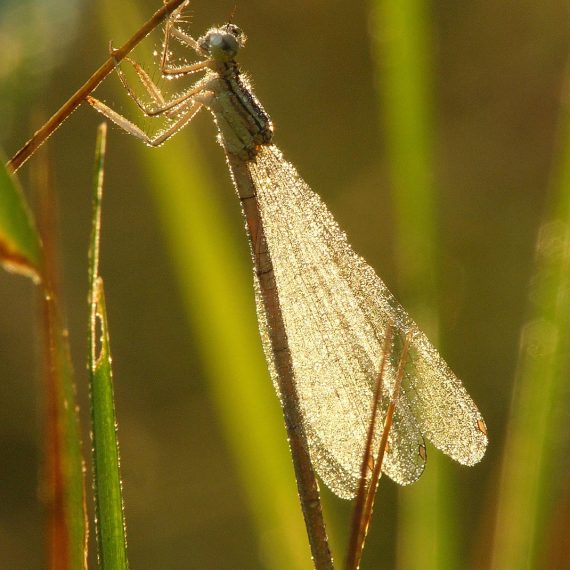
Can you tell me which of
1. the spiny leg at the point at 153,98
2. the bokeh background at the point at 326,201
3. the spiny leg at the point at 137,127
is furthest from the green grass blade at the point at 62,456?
the bokeh background at the point at 326,201

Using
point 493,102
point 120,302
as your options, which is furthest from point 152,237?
point 493,102

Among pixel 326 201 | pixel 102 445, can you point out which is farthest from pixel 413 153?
pixel 326 201

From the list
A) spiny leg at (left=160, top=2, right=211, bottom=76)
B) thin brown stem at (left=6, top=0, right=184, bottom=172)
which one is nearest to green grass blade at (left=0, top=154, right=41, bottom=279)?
thin brown stem at (left=6, top=0, right=184, bottom=172)

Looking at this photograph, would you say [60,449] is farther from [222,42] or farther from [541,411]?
[222,42]

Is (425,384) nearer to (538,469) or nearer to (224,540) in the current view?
(538,469)

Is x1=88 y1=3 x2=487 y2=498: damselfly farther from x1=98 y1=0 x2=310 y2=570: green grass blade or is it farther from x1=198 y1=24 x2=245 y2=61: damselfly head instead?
x1=98 y1=0 x2=310 y2=570: green grass blade

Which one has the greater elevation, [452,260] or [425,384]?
[452,260]
